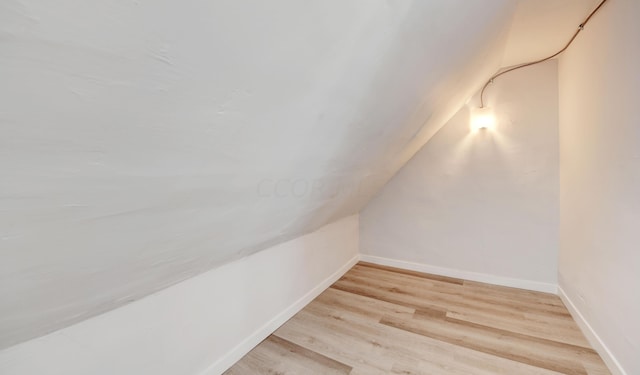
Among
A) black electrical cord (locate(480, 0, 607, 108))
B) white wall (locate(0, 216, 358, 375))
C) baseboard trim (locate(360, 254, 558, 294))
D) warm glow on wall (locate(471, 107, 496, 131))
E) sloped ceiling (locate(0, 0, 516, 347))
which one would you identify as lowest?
baseboard trim (locate(360, 254, 558, 294))

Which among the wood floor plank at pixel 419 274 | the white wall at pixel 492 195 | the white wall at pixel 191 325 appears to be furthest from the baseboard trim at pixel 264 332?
the white wall at pixel 492 195

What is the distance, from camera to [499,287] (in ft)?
7.89

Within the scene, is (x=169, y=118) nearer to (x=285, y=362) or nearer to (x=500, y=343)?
(x=285, y=362)

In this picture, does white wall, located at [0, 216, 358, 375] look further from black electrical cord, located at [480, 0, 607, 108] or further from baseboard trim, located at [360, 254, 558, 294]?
black electrical cord, located at [480, 0, 607, 108]

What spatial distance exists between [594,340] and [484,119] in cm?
170

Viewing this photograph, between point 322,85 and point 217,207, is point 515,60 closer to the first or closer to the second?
point 322,85

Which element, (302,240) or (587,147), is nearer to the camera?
(587,147)

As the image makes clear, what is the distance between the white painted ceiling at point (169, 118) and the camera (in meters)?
0.42

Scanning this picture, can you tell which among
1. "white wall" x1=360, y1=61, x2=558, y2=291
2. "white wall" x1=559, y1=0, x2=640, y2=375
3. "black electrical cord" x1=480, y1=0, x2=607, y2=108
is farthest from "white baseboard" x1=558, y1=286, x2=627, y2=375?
"black electrical cord" x1=480, y1=0, x2=607, y2=108

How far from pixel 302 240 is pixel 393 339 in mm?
947

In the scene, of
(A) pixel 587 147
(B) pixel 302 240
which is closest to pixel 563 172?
(A) pixel 587 147

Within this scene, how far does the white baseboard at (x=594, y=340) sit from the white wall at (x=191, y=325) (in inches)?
73.1

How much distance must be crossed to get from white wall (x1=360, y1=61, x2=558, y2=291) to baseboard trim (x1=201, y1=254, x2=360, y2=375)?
3.30ft

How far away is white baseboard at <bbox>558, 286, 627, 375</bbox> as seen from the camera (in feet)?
4.60
